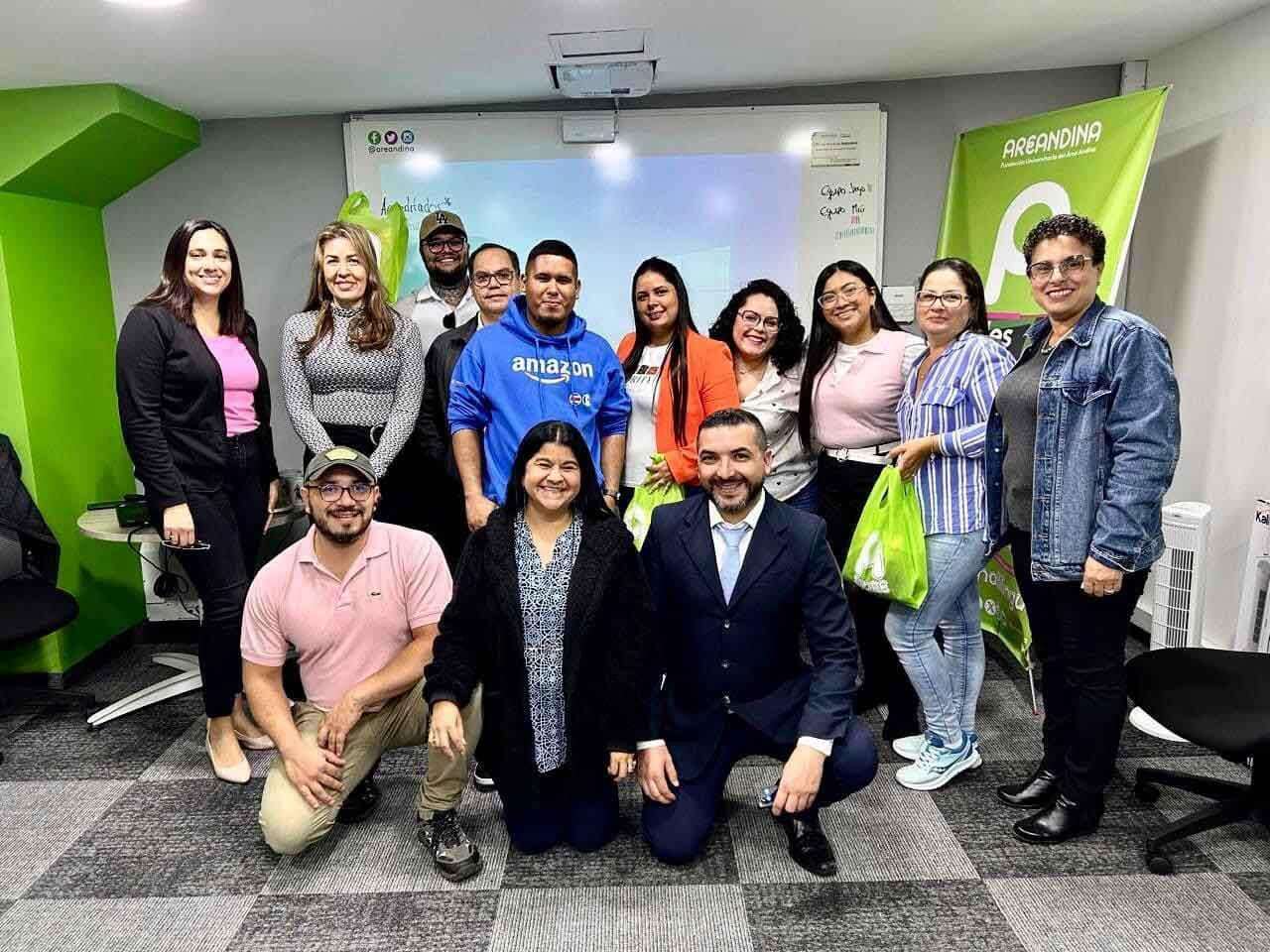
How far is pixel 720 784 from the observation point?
210 cm

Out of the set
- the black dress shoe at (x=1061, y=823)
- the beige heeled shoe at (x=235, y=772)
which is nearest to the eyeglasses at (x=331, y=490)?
the beige heeled shoe at (x=235, y=772)

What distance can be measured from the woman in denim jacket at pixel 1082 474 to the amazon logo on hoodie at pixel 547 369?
1098mm

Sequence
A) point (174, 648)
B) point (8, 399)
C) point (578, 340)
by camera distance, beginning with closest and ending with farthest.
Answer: point (578, 340) < point (8, 399) < point (174, 648)

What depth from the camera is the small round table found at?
9.03 ft

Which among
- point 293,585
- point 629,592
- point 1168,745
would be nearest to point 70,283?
point 293,585

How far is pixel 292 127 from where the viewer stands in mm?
3496

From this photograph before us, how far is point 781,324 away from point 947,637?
3.35 ft

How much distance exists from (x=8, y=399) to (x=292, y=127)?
4.80 ft

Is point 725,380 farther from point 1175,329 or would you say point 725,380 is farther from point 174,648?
point 174,648

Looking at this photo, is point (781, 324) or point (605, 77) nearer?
point (781, 324)

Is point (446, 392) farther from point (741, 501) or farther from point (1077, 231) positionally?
point (1077, 231)

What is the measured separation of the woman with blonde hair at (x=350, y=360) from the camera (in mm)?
2529

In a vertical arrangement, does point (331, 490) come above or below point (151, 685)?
above

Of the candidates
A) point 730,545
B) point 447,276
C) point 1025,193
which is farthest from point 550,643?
point 1025,193
